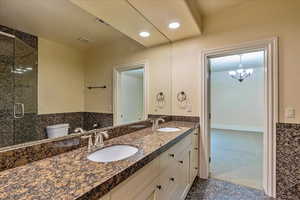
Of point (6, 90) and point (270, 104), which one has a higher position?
point (6, 90)

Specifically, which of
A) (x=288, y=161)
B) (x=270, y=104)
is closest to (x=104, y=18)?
(x=270, y=104)

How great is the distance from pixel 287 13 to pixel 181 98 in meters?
1.66

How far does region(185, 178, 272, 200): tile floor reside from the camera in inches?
73.4

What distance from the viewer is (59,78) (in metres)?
1.21

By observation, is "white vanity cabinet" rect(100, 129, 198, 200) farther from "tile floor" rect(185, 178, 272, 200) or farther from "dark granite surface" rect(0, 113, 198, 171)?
"dark granite surface" rect(0, 113, 198, 171)

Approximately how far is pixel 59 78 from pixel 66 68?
0.40 ft

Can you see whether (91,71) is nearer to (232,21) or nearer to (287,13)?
(232,21)

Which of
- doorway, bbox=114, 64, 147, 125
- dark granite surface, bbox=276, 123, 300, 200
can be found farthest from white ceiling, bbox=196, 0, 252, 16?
dark granite surface, bbox=276, 123, 300, 200

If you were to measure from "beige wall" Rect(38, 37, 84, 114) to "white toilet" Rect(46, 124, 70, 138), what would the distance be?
0.12 metres

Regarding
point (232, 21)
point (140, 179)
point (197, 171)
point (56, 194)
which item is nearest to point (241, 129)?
point (197, 171)

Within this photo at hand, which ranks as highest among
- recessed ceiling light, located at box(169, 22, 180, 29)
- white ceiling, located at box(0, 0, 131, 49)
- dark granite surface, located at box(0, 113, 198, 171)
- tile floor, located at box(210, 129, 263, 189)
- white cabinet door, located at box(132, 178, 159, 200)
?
recessed ceiling light, located at box(169, 22, 180, 29)

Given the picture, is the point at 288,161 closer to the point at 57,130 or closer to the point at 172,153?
the point at 172,153

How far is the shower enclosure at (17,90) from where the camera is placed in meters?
0.97

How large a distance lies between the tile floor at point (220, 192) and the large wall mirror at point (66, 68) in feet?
3.93
